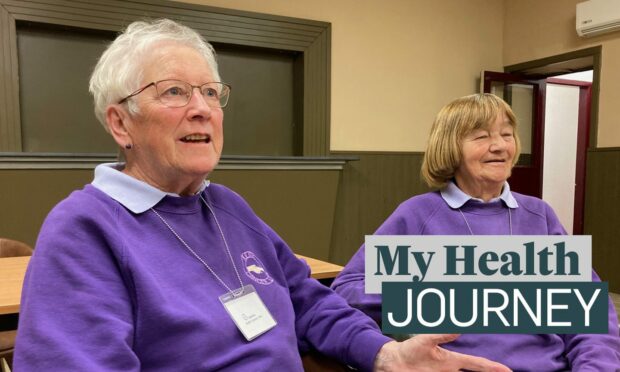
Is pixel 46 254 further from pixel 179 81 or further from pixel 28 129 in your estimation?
pixel 28 129

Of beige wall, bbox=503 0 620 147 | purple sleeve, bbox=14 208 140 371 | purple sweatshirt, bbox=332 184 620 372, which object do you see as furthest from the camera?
beige wall, bbox=503 0 620 147

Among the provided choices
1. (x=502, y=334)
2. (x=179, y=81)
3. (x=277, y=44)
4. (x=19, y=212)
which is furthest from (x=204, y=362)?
(x=277, y=44)

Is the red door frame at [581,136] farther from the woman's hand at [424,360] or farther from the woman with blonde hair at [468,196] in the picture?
the woman's hand at [424,360]

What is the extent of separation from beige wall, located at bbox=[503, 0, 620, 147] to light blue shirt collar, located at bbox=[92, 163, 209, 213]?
425 centimetres

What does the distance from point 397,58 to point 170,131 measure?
378cm

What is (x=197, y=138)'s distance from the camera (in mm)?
959

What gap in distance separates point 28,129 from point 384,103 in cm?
283

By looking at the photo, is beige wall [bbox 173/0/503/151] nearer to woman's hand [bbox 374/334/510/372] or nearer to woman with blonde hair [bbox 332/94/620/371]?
woman with blonde hair [bbox 332/94/620/371]

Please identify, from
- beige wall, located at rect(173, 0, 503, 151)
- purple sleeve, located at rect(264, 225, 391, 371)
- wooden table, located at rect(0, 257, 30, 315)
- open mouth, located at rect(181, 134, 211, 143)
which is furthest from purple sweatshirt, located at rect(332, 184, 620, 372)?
beige wall, located at rect(173, 0, 503, 151)

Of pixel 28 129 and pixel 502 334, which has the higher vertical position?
pixel 28 129

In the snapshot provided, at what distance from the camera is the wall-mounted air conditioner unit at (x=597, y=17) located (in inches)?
154

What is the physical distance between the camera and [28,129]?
3172mm

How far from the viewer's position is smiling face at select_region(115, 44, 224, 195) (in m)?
0.92

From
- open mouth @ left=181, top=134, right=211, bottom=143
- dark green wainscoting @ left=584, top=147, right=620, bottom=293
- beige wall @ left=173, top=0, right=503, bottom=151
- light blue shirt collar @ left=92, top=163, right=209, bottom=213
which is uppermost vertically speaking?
beige wall @ left=173, top=0, right=503, bottom=151
